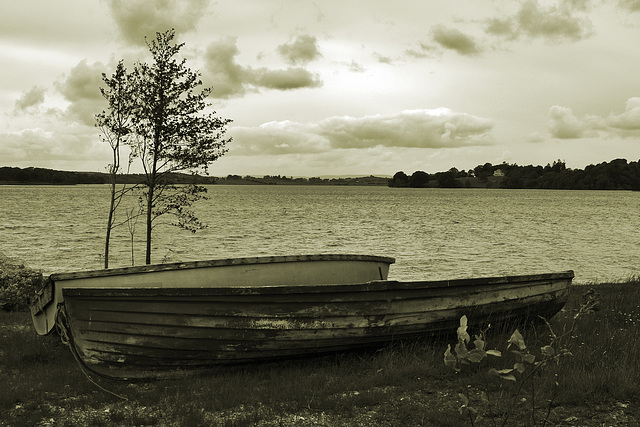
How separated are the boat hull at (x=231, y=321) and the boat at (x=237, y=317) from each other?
0.01 meters

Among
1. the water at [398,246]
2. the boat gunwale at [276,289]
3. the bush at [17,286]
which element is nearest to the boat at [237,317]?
the boat gunwale at [276,289]

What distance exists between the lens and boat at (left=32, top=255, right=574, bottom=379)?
640 cm

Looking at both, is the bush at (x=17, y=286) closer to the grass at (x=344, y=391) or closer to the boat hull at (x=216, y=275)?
the grass at (x=344, y=391)

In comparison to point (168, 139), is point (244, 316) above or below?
below

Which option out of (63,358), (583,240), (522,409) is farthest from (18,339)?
(583,240)

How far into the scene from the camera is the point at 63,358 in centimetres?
793

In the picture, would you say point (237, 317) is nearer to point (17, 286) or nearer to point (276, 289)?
point (276, 289)

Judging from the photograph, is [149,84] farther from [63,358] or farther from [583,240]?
[583,240]

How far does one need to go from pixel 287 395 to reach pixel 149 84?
36.5ft

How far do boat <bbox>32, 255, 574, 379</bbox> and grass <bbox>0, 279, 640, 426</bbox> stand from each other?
277 mm

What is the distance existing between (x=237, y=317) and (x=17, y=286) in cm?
799

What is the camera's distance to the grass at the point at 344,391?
5594 mm

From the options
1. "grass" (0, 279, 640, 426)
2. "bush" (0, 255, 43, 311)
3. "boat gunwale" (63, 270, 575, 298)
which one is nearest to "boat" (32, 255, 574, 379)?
"boat gunwale" (63, 270, 575, 298)

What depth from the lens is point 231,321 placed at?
21.5ft
